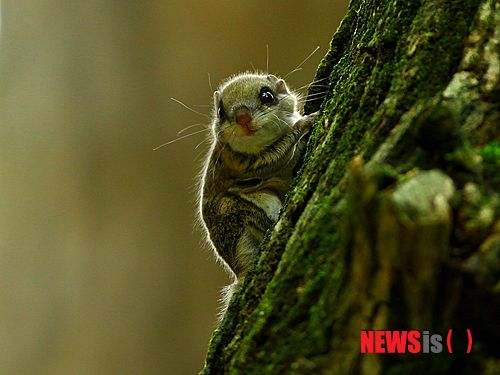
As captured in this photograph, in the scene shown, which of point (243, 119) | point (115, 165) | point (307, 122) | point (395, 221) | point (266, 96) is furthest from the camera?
point (115, 165)

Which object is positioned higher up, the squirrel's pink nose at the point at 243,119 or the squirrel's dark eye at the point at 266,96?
the squirrel's dark eye at the point at 266,96

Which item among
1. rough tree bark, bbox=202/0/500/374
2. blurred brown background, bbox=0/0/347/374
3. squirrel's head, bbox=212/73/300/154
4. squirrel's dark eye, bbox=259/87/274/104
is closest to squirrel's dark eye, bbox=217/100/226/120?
squirrel's head, bbox=212/73/300/154

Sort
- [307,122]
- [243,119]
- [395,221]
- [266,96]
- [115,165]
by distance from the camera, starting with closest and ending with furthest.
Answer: [395,221], [307,122], [243,119], [266,96], [115,165]

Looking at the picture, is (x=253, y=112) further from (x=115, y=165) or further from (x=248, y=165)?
(x=115, y=165)

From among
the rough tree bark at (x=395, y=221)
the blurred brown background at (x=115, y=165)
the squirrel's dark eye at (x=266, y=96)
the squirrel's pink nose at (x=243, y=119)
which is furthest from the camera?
the blurred brown background at (x=115, y=165)

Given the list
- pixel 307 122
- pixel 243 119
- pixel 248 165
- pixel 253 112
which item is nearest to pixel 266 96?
pixel 253 112

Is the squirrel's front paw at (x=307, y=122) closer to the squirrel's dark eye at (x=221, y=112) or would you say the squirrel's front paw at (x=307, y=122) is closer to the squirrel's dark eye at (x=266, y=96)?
the squirrel's dark eye at (x=266, y=96)

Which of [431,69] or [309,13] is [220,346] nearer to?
[431,69]

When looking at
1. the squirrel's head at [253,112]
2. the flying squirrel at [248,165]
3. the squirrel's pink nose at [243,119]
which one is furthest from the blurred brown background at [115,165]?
the squirrel's pink nose at [243,119]
